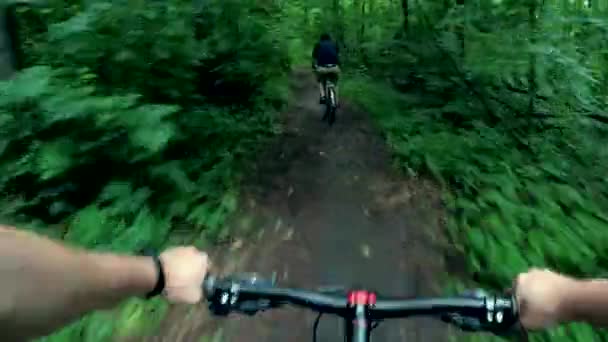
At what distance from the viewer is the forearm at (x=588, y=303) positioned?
162 cm

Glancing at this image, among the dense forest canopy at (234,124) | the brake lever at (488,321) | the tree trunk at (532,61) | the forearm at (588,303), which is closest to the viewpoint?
the forearm at (588,303)

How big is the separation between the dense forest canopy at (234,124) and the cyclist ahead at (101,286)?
111 inches

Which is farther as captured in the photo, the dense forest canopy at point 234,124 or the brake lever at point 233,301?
the dense forest canopy at point 234,124

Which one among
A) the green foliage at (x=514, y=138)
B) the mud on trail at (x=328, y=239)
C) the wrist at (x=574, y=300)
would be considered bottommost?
the mud on trail at (x=328, y=239)

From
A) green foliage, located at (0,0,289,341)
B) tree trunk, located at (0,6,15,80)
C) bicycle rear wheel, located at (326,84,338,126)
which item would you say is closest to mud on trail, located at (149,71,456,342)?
green foliage, located at (0,0,289,341)

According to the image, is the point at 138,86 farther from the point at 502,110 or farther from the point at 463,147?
the point at 502,110

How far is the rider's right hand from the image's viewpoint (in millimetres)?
1669

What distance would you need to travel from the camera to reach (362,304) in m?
1.88

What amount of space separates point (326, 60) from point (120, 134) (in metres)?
7.75

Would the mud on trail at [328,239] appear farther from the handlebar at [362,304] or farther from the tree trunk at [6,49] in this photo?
the handlebar at [362,304]

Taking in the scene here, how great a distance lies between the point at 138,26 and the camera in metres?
7.13

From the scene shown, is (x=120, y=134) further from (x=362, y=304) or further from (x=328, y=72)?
(x=328, y=72)

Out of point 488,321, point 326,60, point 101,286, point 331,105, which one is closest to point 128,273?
point 101,286

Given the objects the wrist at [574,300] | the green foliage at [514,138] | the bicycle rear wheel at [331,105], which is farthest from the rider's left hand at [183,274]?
the bicycle rear wheel at [331,105]
